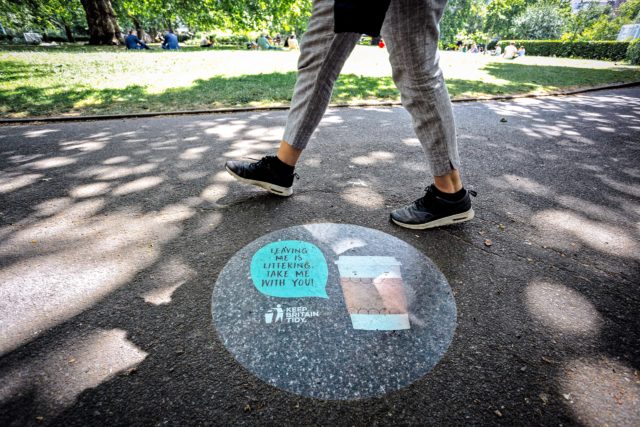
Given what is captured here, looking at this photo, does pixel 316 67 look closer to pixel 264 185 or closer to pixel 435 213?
pixel 264 185

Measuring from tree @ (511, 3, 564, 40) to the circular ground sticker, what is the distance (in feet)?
237

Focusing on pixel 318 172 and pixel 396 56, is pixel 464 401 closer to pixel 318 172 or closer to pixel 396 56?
pixel 396 56

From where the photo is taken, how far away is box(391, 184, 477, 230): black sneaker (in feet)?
7.06

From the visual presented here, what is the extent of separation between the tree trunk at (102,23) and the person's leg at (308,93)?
2687 cm

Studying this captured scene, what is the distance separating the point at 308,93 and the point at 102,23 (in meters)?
28.1

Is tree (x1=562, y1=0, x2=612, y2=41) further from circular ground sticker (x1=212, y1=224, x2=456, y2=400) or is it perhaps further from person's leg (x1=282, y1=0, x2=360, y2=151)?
circular ground sticker (x1=212, y1=224, x2=456, y2=400)

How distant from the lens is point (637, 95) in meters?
7.80

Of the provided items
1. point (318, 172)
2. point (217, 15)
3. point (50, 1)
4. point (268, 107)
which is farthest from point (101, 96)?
point (50, 1)

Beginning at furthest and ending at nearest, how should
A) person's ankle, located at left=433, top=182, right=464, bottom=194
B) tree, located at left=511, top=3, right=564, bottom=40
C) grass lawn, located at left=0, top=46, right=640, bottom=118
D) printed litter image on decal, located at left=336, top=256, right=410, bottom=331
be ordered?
tree, located at left=511, top=3, right=564, bottom=40
grass lawn, located at left=0, top=46, right=640, bottom=118
person's ankle, located at left=433, top=182, right=464, bottom=194
printed litter image on decal, located at left=336, top=256, right=410, bottom=331

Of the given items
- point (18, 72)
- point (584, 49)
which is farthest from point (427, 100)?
point (584, 49)

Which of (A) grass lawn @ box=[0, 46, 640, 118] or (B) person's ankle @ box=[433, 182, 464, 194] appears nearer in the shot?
(B) person's ankle @ box=[433, 182, 464, 194]

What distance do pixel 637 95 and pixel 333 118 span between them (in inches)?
327

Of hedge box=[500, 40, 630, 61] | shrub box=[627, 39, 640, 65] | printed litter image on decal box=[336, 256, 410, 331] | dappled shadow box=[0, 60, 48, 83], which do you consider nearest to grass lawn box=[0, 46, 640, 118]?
dappled shadow box=[0, 60, 48, 83]

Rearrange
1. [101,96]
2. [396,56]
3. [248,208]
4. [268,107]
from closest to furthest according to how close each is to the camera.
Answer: [396,56]
[248,208]
[268,107]
[101,96]
